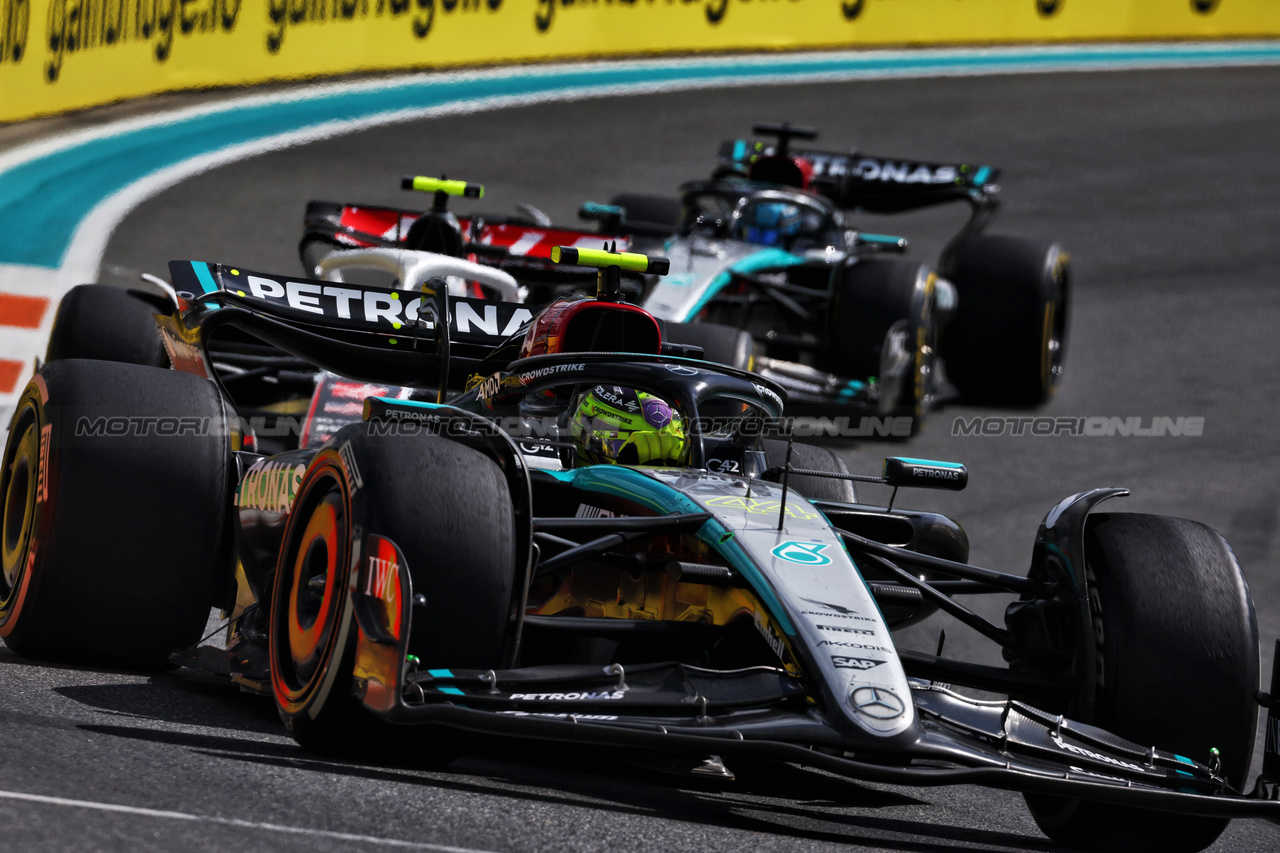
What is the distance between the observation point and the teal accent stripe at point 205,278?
751 centimetres

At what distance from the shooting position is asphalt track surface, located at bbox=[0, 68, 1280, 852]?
163 inches

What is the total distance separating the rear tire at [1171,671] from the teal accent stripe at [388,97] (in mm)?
9829

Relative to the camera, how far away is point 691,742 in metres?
4.34

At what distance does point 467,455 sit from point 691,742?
98cm

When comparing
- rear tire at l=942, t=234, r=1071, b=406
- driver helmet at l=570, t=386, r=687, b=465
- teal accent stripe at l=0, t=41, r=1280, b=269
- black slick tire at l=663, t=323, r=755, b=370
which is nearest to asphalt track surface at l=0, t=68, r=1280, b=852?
rear tire at l=942, t=234, r=1071, b=406

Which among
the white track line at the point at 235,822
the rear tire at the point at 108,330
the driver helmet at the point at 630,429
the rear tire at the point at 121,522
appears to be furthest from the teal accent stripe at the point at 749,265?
the white track line at the point at 235,822

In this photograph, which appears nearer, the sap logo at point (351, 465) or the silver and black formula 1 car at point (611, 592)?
the silver and black formula 1 car at point (611, 592)

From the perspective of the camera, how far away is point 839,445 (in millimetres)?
11586

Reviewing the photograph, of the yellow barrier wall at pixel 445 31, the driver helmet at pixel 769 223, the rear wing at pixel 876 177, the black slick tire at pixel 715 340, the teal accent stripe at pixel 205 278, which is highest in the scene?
the yellow barrier wall at pixel 445 31

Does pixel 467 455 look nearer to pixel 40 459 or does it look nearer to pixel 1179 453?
pixel 40 459

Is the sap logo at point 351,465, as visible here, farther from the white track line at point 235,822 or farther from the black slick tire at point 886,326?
the black slick tire at point 886,326

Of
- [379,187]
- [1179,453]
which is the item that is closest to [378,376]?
[1179,453]

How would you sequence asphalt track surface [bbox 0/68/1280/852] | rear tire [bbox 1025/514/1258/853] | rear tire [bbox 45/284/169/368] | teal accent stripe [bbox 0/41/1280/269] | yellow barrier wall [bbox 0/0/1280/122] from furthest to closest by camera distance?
yellow barrier wall [bbox 0/0/1280/122]
teal accent stripe [bbox 0/41/1280/269]
rear tire [bbox 45/284/169/368]
rear tire [bbox 1025/514/1258/853]
asphalt track surface [bbox 0/68/1280/852]

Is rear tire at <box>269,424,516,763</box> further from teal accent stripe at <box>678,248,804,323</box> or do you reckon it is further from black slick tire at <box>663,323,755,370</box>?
teal accent stripe at <box>678,248,804,323</box>
